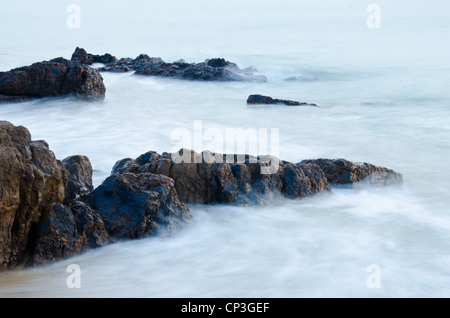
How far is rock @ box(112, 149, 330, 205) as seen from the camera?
5.75 meters

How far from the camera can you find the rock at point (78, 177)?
5316mm


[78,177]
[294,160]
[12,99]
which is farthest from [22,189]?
[12,99]

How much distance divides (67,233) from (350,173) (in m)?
3.62

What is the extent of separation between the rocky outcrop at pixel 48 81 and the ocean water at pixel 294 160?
1.08 feet

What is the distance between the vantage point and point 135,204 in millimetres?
4969

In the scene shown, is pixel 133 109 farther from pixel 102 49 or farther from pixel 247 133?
pixel 102 49

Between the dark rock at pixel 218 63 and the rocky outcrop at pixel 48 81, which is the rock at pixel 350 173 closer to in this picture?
the rocky outcrop at pixel 48 81

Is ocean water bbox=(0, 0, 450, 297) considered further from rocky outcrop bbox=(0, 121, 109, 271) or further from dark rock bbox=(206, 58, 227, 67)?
dark rock bbox=(206, 58, 227, 67)

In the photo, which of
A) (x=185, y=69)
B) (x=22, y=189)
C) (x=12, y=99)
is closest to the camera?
(x=22, y=189)

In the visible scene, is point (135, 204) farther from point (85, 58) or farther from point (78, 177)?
point (85, 58)

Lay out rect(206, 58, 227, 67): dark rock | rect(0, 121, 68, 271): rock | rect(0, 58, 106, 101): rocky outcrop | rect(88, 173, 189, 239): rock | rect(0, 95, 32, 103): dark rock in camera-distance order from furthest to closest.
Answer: rect(206, 58, 227, 67): dark rock → rect(0, 58, 106, 101): rocky outcrop → rect(0, 95, 32, 103): dark rock → rect(88, 173, 189, 239): rock → rect(0, 121, 68, 271): rock

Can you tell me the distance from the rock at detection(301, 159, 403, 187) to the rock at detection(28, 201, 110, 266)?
303 centimetres

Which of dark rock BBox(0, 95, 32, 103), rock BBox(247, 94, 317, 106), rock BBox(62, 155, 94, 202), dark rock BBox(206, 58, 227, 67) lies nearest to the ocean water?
dark rock BBox(0, 95, 32, 103)

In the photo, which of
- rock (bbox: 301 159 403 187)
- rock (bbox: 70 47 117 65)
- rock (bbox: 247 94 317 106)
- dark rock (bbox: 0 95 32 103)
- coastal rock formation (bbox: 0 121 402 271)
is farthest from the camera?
rock (bbox: 70 47 117 65)
